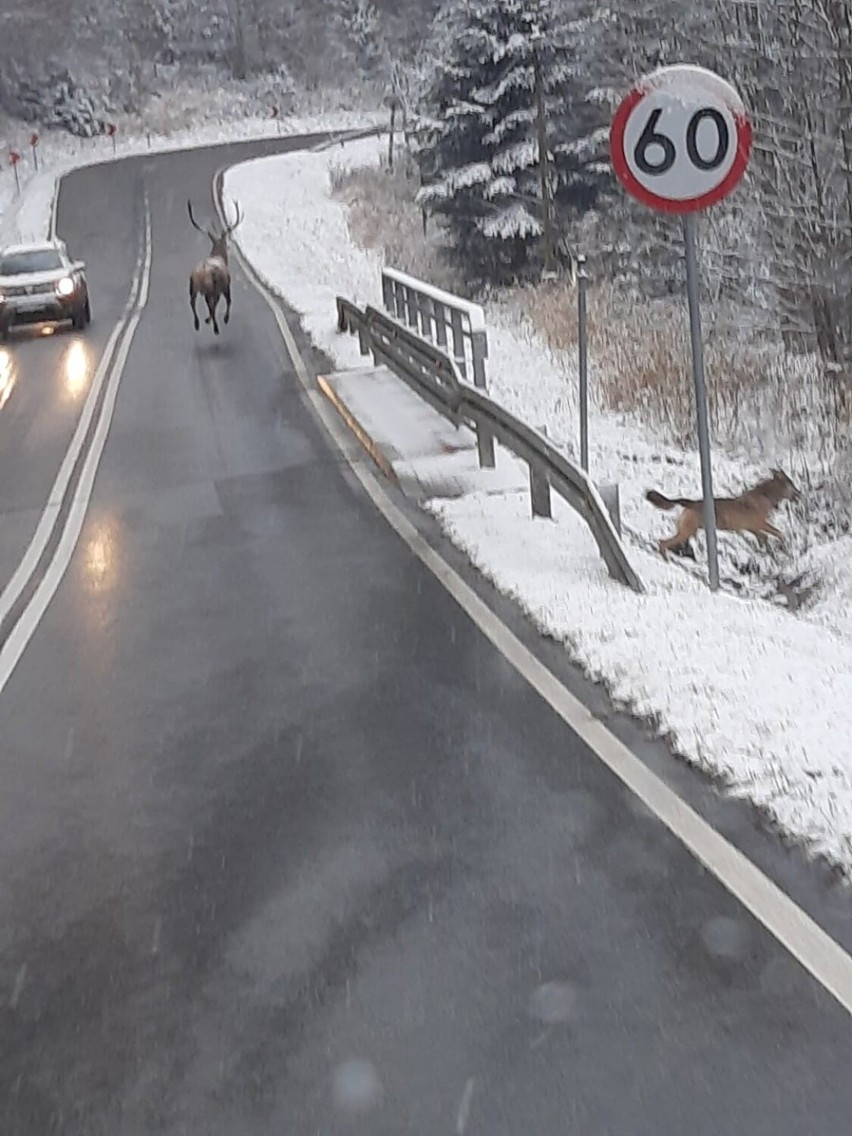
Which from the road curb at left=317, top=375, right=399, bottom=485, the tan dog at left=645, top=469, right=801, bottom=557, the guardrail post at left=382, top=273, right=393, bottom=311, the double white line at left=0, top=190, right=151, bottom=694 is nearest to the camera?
the double white line at left=0, top=190, right=151, bottom=694

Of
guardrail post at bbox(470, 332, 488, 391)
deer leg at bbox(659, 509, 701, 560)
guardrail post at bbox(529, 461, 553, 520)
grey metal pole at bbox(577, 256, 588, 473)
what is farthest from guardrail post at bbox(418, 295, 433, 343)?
deer leg at bbox(659, 509, 701, 560)

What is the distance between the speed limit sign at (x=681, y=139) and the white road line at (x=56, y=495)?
494cm

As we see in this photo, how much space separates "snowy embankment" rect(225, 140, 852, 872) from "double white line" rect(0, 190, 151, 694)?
293cm

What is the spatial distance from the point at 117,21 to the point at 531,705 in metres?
92.7

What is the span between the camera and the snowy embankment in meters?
5.73

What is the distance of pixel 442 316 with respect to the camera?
17078 mm

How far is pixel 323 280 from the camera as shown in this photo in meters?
31.2

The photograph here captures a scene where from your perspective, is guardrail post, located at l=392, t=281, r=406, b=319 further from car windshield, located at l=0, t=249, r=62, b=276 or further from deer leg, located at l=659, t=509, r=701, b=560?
deer leg, located at l=659, t=509, r=701, b=560

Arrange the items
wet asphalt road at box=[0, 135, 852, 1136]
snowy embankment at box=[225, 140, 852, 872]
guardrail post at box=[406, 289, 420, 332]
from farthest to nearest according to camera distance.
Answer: guardrail post at box=[406, 289, 420, 332] → snowy embankment at box=[225, 140, 852, 872] → wet asphalt road at box=[0, 135, 852, 1136]

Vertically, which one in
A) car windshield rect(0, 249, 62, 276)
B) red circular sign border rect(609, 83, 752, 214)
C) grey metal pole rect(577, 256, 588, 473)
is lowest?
car windshield rect(0, 249, 62, 276)

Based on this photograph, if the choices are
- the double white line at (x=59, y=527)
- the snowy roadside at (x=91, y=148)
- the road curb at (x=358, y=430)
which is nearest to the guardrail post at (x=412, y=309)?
the road curb at (x=358, y=430)

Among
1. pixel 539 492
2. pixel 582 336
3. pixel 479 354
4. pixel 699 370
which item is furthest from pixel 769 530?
pixel 479 354

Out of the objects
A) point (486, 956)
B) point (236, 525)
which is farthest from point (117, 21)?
point (486, 956)

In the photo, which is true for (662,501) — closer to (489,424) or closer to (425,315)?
(489,424)
